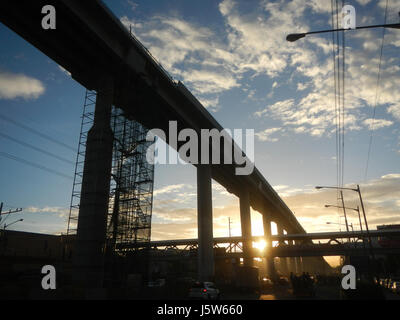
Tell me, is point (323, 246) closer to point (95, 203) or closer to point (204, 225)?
point (204, 225)

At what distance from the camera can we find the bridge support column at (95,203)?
87.1ft

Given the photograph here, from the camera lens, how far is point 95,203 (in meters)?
27.5

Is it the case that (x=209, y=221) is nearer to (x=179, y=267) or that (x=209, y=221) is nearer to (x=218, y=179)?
(x=218, y=179)

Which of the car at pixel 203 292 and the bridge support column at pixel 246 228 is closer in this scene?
the car at pixel 203 292

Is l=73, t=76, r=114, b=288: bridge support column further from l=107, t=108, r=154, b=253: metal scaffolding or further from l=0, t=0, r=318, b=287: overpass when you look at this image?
l=107, t=108, r=154, b=253: metal scaffolding

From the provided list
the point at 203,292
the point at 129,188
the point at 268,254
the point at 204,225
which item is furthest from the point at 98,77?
the point at 268,254

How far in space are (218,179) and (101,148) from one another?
3960 cm

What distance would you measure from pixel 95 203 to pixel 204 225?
23.4 m

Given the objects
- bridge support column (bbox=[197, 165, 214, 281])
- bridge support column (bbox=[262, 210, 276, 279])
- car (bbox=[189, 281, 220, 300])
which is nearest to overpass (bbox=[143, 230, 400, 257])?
bridge support column (bbox=[262, 210, 276, 279])

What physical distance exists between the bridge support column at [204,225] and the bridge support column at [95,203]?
22052 mm

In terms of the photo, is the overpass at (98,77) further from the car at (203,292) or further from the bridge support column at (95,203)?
the car at (203,292)

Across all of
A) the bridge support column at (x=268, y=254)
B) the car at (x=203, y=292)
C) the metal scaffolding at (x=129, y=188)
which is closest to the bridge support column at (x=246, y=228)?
the bridge support column at (x=268, y=254)

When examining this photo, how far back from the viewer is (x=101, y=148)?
2894cm

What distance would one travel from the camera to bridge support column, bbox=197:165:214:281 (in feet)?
155
